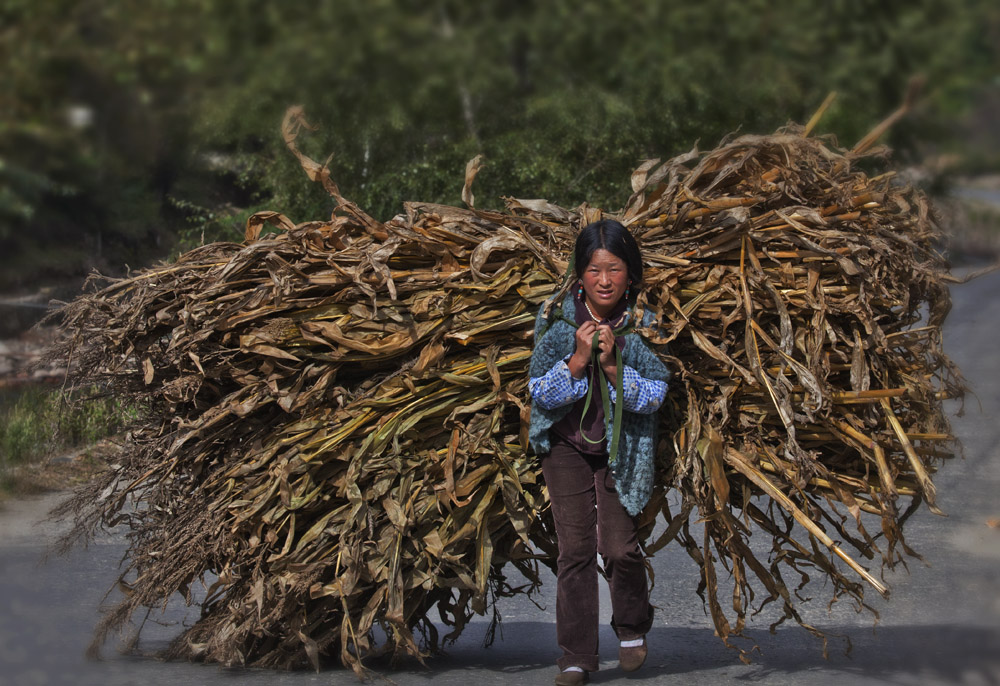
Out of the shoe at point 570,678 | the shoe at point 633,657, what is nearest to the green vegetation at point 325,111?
the shoe at point 633,657

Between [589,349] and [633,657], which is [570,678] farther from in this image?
[589,349]

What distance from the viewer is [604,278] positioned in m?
4.49

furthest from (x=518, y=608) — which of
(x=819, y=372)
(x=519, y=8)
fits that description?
(x=519, y=8)

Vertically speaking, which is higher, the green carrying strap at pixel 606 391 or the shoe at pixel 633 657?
the green carrying strap at pixel 606 391

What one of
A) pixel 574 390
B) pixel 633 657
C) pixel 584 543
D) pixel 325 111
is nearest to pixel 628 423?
pixel 574 390

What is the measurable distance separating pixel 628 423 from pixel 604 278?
0.57 meters

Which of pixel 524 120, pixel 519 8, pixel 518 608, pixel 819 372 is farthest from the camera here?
pixel 519 8

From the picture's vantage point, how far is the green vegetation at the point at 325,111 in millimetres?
10094

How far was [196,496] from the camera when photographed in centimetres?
484

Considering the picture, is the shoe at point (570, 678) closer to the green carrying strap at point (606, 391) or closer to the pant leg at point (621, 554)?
the pant leg at point (621, 554)

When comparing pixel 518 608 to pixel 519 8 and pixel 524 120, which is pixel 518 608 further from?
pixel 519 8

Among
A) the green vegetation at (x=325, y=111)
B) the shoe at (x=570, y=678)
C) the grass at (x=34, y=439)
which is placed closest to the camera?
the shoe at (x=570, y=678)

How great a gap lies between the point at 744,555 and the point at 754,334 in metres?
0.87

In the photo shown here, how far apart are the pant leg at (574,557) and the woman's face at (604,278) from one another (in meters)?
0.60
